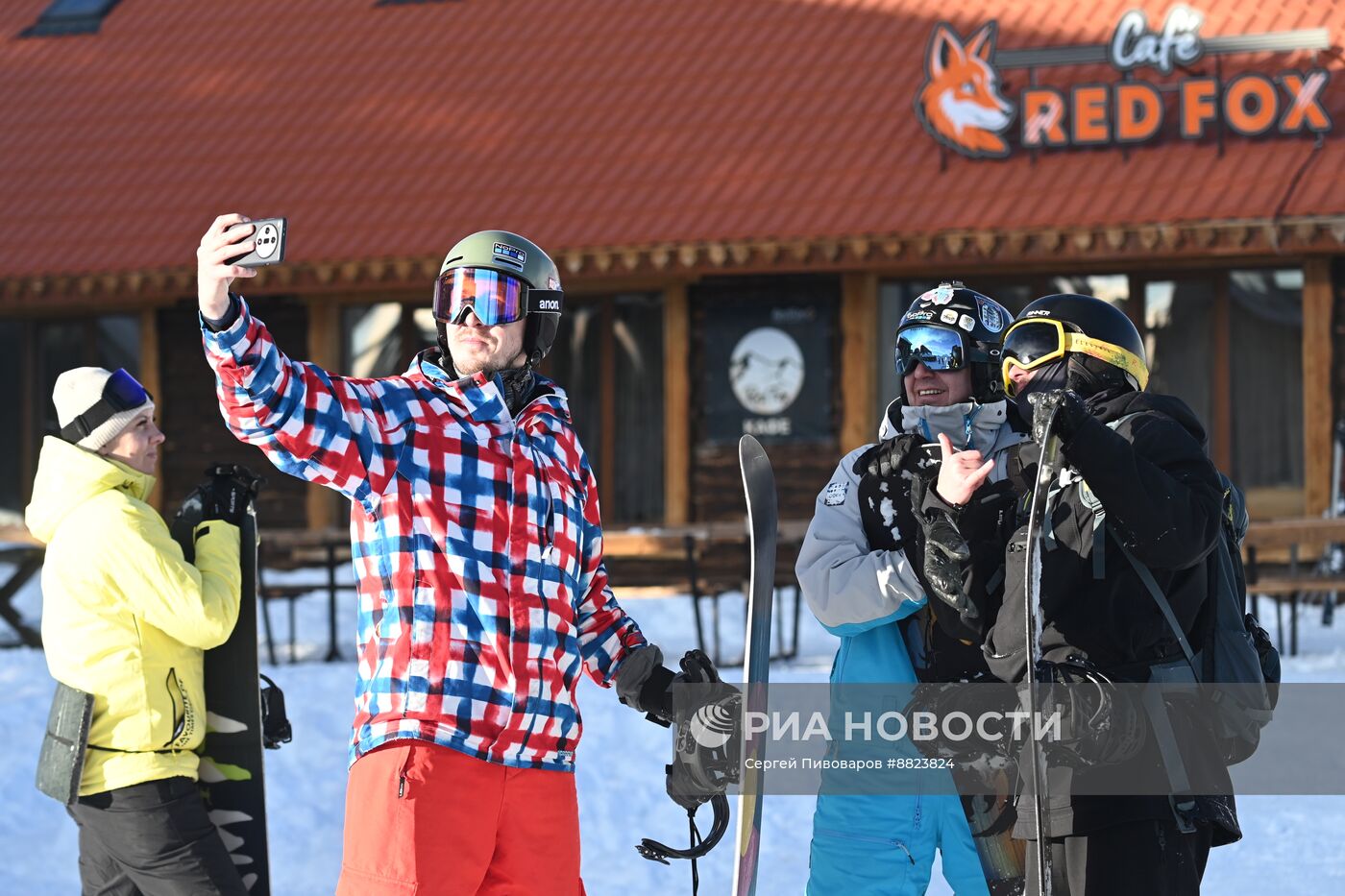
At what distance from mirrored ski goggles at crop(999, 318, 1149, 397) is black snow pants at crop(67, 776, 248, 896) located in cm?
220

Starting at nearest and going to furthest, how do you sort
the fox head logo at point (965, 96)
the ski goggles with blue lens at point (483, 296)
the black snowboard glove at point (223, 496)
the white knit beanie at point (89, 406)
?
the ski goggles with blue lens at point (483, 296) → the white knit beanie at point (89, 406) → the black snowboard glove at point (223, 496) → the fox head logo at point (965, 96)

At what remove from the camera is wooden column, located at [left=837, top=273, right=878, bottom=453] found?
1181cm

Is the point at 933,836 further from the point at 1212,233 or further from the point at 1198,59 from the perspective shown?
the point at 1198,59

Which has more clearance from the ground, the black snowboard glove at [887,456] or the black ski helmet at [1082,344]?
the black ski helmet at [1082,344]

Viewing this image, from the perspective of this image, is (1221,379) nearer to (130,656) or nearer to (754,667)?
(754,667)

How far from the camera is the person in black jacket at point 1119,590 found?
305 centimetres

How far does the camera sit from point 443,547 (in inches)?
119

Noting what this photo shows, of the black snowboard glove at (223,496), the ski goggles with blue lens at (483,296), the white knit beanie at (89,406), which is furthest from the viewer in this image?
the black snowboard glove at (223,496)

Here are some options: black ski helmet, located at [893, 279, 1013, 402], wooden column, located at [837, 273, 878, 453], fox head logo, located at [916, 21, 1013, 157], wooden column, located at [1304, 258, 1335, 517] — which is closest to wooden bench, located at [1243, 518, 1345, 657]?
wooden column, located at [1304, 258, 1335, 517]

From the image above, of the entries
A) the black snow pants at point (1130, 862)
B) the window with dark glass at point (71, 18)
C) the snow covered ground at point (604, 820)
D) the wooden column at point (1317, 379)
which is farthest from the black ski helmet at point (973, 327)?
the window with dark glass at point (71, 18)

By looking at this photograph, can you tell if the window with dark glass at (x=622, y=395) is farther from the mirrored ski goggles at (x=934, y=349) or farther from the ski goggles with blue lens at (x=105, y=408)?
the mirrored ski goggles at (x=934, y=349)

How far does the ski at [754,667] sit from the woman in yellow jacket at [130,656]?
1.37 meters

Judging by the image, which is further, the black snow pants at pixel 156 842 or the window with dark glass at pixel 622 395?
the window with dark glass at pixel 622 395

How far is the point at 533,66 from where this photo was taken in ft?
43.2
